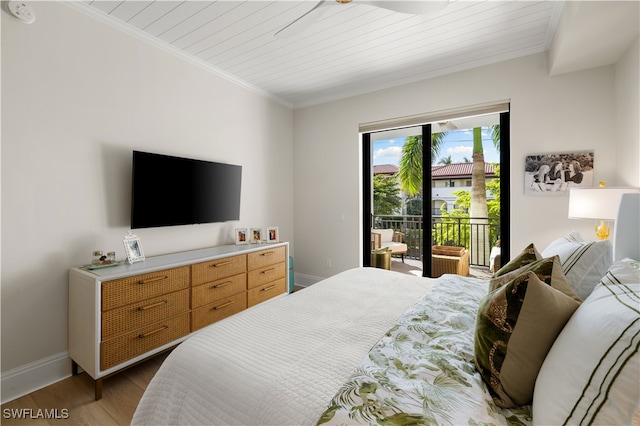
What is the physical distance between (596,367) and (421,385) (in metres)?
0.43

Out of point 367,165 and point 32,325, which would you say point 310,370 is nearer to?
point 32,325

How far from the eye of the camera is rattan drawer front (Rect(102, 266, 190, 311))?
1870 mm

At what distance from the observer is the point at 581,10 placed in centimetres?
177

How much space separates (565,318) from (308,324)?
956 millimetres

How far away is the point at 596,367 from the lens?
0.62m

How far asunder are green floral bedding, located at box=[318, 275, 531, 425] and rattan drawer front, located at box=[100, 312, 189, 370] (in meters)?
1.81

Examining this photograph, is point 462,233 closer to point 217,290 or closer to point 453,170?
point 453,170

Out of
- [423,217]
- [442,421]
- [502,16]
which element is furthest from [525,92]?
[442,421]

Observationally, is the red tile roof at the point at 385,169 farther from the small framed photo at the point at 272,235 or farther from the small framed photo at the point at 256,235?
the small framed photo at the point at 256,235

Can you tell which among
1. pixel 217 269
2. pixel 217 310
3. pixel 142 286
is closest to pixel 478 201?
pixel 217 269

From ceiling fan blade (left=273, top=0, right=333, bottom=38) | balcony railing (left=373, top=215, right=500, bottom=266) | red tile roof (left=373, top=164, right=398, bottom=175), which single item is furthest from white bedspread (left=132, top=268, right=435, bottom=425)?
red tile roof (left=373, top=164, right=398, bottom=175)

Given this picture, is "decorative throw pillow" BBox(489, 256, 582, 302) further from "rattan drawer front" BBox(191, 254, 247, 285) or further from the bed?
"rattan drawer front" BBox(191, 254, 247, 285)

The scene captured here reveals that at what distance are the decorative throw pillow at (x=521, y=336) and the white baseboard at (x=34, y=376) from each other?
2712 mm

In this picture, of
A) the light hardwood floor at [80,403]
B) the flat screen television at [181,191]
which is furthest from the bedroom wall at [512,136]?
the light hardwood floor at [80,403]
